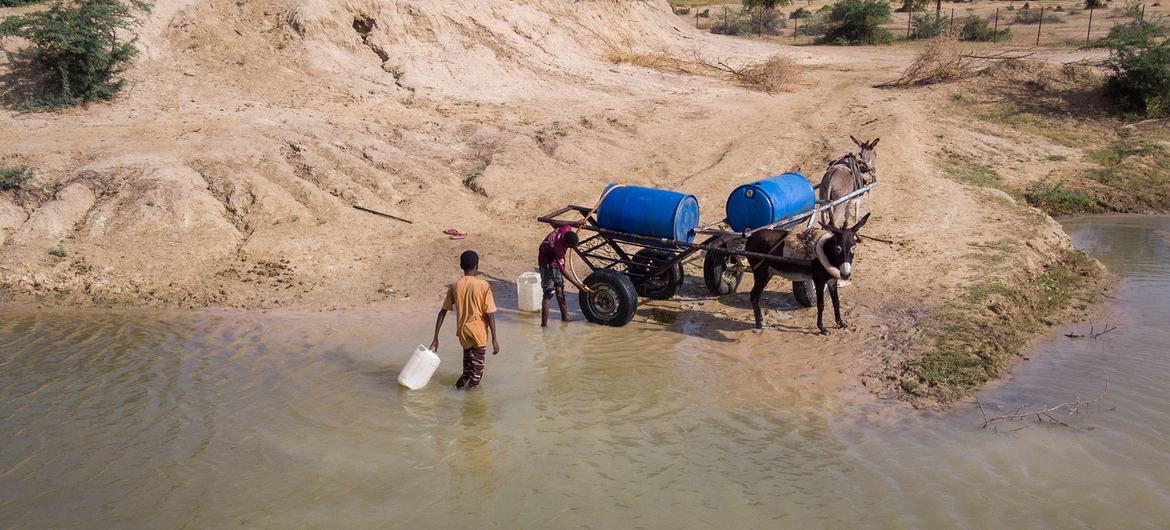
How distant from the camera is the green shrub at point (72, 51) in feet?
51.0

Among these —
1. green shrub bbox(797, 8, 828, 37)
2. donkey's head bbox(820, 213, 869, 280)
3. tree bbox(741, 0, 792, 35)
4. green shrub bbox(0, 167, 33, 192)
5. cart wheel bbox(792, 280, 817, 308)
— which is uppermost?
tree bbox(741, 0, 792, 35)

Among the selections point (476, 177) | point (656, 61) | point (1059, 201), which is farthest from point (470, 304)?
point (656, 61)

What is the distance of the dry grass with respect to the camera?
77.2ft

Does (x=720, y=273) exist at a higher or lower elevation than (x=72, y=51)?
lower

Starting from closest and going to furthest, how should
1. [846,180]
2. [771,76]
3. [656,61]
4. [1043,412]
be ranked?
1. [1043,412]
2. [846,180]
3. [771,76]
4. [656,61]

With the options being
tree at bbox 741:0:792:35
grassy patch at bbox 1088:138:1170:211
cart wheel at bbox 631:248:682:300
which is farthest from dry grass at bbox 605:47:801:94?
tree at bbox 741:0:792:35

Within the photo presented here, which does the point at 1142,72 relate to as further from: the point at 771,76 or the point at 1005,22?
the point at 1005,22

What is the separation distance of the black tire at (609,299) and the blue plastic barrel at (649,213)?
65cm

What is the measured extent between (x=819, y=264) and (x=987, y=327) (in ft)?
7.62

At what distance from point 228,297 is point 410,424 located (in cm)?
501

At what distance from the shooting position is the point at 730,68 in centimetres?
2514

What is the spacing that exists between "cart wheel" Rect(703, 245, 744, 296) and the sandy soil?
9.6 inches

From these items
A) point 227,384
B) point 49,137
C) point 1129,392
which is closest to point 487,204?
point 227,384

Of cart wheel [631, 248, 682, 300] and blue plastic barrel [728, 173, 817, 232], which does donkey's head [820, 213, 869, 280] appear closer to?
blue plastic barrel [728, 173, 817, 232]
